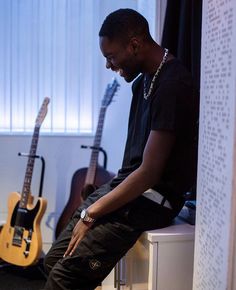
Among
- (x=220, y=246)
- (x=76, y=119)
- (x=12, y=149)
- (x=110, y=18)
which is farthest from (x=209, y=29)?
(x=12, y=149)

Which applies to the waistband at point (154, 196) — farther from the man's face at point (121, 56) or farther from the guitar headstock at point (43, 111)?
the guitar headstock at point (43, 111)

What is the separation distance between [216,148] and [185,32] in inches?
42.1

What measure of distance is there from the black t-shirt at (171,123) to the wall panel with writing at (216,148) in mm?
124

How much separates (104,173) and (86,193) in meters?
0.18

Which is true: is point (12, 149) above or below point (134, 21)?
below

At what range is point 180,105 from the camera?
4.26 feet

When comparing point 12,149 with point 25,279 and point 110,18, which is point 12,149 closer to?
point 25,279

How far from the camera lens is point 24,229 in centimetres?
249

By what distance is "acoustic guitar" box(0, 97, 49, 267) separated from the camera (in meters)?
2.44

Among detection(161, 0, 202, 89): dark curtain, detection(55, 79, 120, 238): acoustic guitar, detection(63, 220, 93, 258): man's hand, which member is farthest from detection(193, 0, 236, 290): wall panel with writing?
detection(55, 79, 120, 238): acoustic guitar

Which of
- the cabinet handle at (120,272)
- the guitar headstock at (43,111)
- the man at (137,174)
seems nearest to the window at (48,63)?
the guitar headstock at (43,111)

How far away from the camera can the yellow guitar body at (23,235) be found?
2430 mm

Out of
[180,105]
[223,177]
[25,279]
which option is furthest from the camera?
[25,279]

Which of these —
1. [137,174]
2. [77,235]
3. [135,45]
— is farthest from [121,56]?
[77,235]
